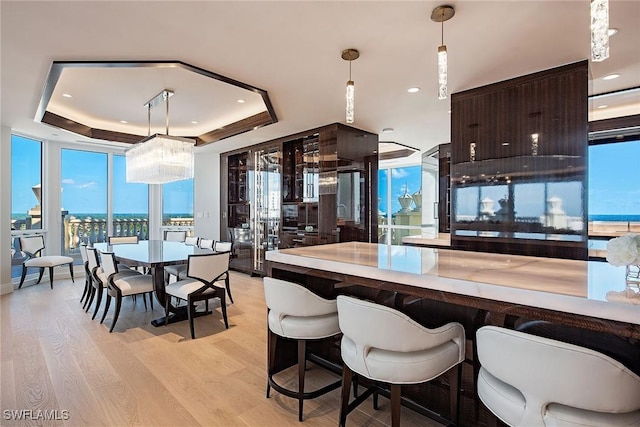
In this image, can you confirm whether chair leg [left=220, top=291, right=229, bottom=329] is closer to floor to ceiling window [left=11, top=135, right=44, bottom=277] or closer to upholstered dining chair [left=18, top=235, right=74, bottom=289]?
upholstered dining chair [left=18, top=235, right=74, bottom=289]

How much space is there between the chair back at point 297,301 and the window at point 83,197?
20.6ft

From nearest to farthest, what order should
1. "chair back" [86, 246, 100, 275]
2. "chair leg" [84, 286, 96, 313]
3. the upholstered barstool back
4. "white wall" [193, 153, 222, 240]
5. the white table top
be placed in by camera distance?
the upholstered barstool back, the white table top, "chair back" [86, 246, 100, 275], "chair leg" [84, 286, 96, 313], "white wall" [193, 153, 222, 240]

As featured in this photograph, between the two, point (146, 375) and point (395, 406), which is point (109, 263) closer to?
point (146, 375)

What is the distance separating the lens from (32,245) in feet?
17.5

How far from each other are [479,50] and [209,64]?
2.26 m

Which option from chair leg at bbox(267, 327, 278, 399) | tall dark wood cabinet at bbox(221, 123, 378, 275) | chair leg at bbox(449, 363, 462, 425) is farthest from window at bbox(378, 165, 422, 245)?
chair leg at bbox(449, 363, 462, 425)

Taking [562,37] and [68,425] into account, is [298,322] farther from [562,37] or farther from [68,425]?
[562,37]

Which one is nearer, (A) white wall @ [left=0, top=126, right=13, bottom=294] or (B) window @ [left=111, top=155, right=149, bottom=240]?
(A) white wall @ [left=0, top=126, right=13, bottom=294]

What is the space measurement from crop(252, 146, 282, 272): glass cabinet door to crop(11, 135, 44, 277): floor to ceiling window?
3842 millimetres

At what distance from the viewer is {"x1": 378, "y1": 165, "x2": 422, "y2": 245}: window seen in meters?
7.73

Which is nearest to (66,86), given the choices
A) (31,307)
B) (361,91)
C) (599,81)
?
(31,307)

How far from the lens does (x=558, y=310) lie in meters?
1.11

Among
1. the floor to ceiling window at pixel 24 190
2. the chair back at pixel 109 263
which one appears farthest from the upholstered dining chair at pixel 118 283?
the floor to ceiling window at pixel 24 190

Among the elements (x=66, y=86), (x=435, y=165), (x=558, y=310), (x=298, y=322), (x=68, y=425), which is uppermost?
(x=66, y=86)
